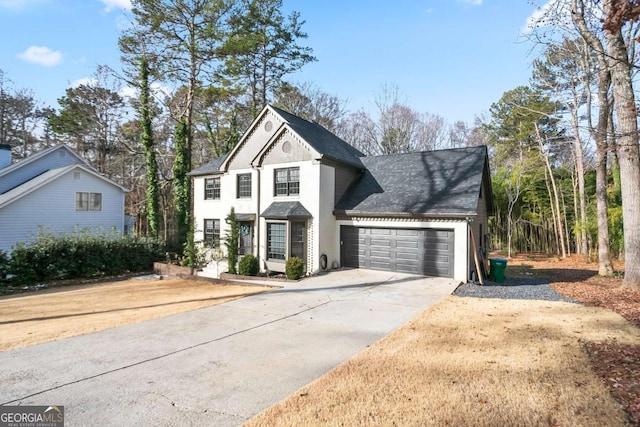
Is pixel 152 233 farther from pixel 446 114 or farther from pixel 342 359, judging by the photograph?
pixel 446 114

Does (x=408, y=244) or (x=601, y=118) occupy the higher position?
(x=601, y=118)

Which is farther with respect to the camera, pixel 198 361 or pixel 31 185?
pixel 31 185

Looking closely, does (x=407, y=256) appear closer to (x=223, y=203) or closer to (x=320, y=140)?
(x=320, y=140)

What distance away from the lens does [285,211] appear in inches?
599

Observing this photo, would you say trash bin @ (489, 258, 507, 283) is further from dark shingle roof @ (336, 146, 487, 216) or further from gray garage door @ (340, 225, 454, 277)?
dark shingle roof @ (336, 146, 487, 216)

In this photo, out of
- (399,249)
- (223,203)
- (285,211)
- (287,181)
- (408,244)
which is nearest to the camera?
(408,244)

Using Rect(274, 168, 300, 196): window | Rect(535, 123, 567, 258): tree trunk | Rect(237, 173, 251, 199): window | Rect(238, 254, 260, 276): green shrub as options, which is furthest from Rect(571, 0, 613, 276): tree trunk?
Rect(237, 173, 251, 199): window

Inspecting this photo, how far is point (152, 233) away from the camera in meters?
21.9

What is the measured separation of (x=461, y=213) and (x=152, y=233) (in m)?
19.2

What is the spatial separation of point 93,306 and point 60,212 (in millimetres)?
13976

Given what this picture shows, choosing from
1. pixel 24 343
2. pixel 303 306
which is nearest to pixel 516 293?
pixel 303 306

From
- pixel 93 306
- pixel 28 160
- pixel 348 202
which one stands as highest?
pixel 28 160

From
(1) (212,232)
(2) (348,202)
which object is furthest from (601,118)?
(1) (212,232)

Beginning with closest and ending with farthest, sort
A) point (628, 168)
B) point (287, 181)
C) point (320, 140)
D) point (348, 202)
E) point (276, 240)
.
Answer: point (628, 168) → point (348, 202) → point (287, 181) → point (276, 240) → point (320, 140)
